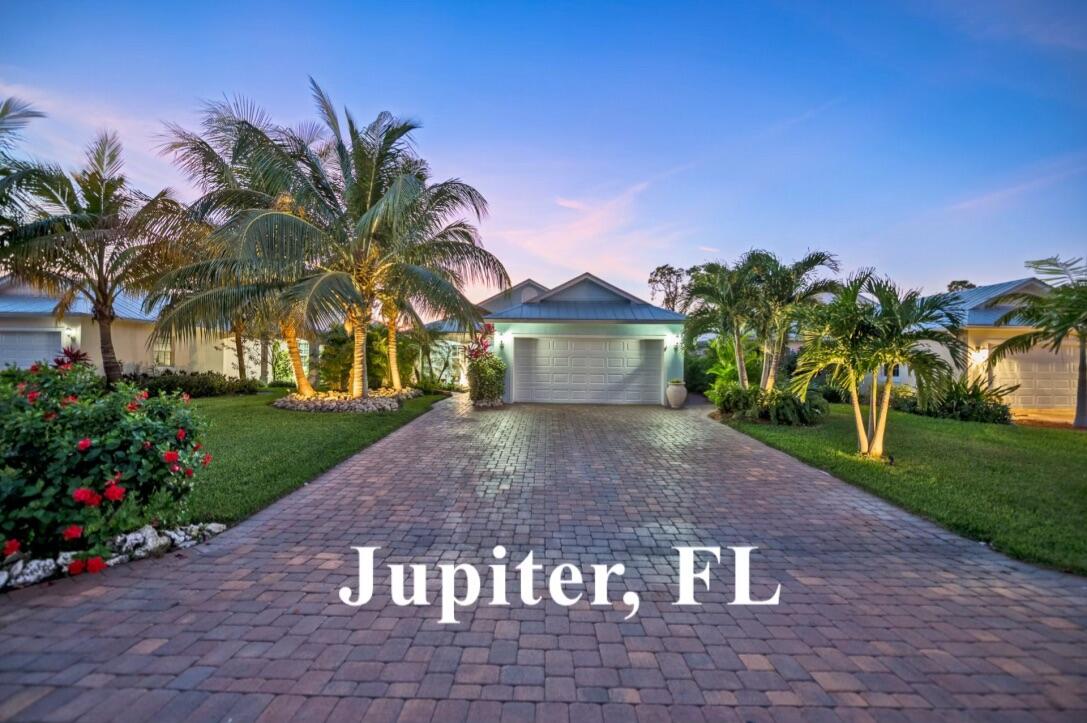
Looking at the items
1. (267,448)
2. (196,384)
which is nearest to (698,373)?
(267,448)

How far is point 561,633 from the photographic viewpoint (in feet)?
9.34

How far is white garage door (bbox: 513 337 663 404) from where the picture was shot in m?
15.6

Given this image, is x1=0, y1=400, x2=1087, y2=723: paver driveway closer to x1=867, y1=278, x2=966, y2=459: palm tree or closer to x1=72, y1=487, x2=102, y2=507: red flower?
x1=72, y1=487, x2=102, y2=507: red flower

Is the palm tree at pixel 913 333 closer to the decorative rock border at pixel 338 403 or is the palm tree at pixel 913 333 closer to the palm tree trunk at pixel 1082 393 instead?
the palm tree trunk at pixel 1082 393

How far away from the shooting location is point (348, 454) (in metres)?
7.61

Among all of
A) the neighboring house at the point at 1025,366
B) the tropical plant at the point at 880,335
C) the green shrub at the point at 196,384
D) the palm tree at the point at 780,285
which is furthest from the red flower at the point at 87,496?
the neighboring house at the point at 1025,366

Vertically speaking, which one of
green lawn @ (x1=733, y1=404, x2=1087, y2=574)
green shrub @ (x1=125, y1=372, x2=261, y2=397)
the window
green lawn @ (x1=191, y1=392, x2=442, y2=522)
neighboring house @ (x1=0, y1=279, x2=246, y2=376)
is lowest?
green lawn @ (x1=733, y1=404, x2=1087, y2=574)

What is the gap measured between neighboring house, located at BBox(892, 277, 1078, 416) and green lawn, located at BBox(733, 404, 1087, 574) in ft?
14.4

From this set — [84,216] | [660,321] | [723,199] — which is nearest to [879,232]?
[723,199]

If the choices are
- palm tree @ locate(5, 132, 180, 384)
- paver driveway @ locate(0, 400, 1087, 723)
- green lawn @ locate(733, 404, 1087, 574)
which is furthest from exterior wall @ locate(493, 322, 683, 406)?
paver driveway @ locate(0, 400, 1087, 723)

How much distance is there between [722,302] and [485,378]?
674cm

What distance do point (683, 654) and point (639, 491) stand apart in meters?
3.33

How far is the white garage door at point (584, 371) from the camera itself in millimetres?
15594

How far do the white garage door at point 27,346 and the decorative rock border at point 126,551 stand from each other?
17746 millimetres
